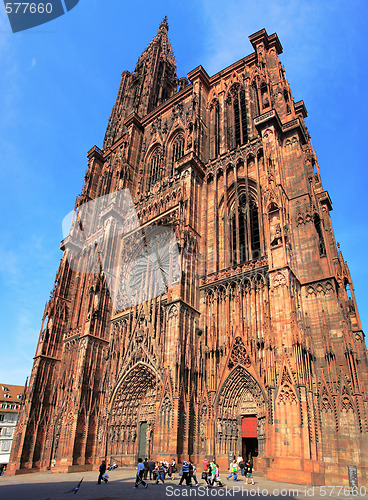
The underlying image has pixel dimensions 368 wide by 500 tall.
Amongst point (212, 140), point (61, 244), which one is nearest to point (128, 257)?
point (61, 244)

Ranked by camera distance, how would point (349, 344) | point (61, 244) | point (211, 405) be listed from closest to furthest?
point (349, 344) < point (211, 405) < point (61, 244)

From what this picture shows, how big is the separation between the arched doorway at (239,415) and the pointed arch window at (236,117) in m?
16.9

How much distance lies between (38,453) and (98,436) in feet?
19.3

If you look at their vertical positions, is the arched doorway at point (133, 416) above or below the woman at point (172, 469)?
above

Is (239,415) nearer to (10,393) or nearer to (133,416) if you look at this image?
(133,416)

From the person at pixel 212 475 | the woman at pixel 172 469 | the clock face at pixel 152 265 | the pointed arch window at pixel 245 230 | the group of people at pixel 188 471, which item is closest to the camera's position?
the person at pixel 212 475

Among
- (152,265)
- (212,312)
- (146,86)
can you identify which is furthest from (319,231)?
(146,86)

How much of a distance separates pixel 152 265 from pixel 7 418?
45.6 meters

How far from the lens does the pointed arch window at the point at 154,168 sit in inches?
1319

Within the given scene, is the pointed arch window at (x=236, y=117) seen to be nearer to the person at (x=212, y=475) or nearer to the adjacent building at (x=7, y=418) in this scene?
the person at (x=212, y=475)

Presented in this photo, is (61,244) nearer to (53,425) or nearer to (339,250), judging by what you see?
(53,425)

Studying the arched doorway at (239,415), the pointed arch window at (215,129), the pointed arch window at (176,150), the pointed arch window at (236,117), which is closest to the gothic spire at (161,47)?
the pointed arch window at (176,150)

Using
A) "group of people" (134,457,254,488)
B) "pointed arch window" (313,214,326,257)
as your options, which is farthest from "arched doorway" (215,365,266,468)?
"pointed arch window" (313,214,326,257)

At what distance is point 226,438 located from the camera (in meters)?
18.0
